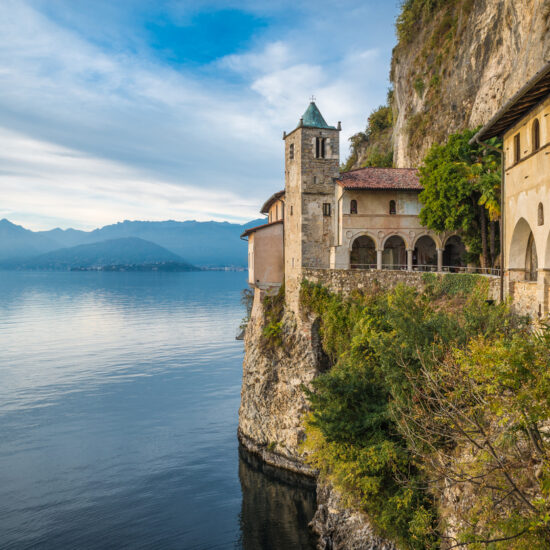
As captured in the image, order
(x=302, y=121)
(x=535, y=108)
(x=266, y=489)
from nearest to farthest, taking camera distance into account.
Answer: (x=535, y=108), (x=266, y=489), (x=302, y=121)

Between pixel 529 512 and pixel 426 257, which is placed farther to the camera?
pixel 426 257

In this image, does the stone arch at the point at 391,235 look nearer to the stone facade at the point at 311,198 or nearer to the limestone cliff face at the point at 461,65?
the stone facade at the point at 311,198

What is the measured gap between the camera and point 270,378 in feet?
106

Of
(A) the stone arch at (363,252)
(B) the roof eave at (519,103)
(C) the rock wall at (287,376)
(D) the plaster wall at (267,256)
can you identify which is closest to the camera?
(B) the roof eave at (519,103)

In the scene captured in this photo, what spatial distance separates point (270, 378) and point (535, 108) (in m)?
23.0

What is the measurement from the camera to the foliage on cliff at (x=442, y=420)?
9156mm

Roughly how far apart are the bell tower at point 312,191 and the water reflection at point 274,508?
13.1 meters

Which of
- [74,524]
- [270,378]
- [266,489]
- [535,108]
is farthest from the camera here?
[270,378]

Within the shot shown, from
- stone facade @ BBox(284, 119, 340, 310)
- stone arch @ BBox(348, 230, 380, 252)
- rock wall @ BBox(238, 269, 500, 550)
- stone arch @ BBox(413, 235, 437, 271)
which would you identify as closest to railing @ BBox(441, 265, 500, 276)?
rock wall @ BBox(238, 269, 500, 550)

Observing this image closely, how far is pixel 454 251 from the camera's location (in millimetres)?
40281

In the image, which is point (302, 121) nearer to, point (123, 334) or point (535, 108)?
point (535, 108)

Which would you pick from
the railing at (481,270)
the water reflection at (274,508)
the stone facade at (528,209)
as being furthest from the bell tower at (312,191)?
the stone facade at (528,209)

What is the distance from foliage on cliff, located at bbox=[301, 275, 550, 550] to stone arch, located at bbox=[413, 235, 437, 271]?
1484cm

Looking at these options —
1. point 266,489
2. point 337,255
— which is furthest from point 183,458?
point 337,255
